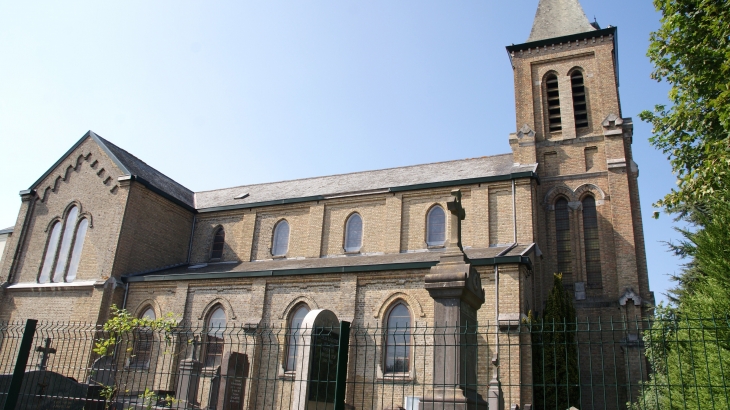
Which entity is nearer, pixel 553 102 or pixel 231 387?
pixel 231 387

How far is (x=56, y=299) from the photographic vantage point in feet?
67.7

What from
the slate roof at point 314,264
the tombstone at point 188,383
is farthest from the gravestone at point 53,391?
the slate roof at point 314,264

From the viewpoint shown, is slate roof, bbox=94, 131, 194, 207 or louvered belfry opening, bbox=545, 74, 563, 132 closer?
louvered belfry opening, bbox=545, 74, 563, 132

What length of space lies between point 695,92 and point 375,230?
11900 millimetres

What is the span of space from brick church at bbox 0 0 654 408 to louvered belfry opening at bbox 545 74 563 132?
1.8 inches

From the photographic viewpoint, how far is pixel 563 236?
63.1ft

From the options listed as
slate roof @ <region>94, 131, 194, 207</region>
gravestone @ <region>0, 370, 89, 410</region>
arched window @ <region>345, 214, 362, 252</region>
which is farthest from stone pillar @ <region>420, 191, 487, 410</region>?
slate roof @ <region>94, 131, 194, 207</region>

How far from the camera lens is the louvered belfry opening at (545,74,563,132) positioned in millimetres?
21266

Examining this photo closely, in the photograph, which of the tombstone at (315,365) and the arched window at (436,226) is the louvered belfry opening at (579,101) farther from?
the tombstone at (315,365)

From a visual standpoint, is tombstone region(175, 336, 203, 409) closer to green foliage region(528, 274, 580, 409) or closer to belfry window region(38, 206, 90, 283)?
belfry window region(38, 206, 90, 283)

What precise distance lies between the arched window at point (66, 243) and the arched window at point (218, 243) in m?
5.54

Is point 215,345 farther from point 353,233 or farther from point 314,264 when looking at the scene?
point 353,233

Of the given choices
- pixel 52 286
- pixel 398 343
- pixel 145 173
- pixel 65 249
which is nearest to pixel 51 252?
pixel 65 249

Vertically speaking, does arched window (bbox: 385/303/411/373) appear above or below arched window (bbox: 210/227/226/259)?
below
